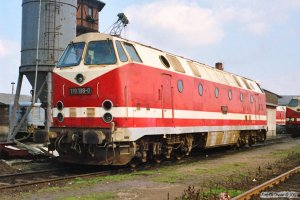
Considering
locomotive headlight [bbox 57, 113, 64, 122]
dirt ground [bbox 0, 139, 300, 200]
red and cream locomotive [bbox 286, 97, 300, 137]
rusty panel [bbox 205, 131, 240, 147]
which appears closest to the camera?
dirt ground [bbox 0, 139, 300, 200]

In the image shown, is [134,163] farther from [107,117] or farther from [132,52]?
[132,52]

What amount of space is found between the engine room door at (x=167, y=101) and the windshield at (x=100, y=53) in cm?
225

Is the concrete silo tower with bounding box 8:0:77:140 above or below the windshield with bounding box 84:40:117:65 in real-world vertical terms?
above

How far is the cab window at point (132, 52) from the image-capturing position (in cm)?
1192

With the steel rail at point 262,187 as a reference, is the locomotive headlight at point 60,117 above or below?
above

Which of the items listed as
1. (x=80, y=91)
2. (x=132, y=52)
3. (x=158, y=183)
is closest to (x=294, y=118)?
(x=132, y=52)

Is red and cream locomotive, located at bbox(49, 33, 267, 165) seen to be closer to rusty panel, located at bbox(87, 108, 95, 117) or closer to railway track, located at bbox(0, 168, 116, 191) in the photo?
rusty panel, located at bbox(87, 108, 95, 117)

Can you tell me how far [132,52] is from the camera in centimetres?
1207

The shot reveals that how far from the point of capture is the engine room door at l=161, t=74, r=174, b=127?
13109mm

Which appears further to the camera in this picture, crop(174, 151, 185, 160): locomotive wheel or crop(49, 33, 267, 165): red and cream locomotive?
crop(174, 151, 185, 160): locomotive wheel

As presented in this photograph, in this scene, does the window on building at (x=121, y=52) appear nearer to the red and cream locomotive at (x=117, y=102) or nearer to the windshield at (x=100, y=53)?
the red and cream locomotive at (x=117, y=102)

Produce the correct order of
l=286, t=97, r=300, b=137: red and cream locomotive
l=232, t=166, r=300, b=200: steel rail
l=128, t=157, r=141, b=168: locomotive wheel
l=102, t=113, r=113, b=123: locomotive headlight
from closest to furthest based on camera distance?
1. l=232, t=166, r=300, b=200: steel rail
2. l=102, t=113, r=113, b=123: locomotive headlight
3. l=128, t=157, r=141, b=168: locomotive wheel
4. l=286, t=97, r=300, b=137: red and cream locomotive

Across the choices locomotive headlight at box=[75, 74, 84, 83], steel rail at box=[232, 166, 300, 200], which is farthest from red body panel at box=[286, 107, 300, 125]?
locomotive headlight at box=[75, 74, 84, 83]

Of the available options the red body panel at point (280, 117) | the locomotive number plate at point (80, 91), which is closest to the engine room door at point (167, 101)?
the locomotive number plate at point (80, 91)
